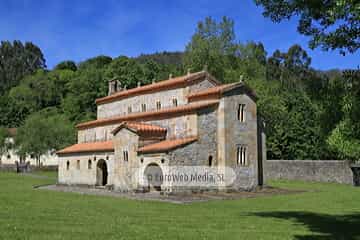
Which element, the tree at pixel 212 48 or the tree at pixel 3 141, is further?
the tree at pixel 3 141

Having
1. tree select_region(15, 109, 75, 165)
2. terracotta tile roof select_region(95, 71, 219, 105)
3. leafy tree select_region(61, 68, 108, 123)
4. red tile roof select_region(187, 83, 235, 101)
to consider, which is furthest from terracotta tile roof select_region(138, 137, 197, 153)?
leafy tree select_region(61, 68, 108, 123)

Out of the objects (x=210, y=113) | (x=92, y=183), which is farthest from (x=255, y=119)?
(x=92, y=183)

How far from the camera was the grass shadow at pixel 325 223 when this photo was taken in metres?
14.3

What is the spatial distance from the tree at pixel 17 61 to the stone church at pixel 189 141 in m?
101

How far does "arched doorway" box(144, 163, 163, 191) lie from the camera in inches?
1281

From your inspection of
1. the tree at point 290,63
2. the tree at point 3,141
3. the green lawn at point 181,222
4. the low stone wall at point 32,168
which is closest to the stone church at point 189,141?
the green lawn at point 181,222

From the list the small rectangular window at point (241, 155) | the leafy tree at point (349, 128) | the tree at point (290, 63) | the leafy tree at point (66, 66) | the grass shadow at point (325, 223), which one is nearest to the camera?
the leafy tree at point (349, 128)

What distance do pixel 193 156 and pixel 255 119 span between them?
24.1ft

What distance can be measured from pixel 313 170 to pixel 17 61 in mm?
114889

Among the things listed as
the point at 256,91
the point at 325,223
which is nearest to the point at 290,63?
the point at 256,91

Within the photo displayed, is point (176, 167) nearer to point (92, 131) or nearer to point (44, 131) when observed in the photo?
point (92, 131)

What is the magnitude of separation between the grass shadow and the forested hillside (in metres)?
2.78

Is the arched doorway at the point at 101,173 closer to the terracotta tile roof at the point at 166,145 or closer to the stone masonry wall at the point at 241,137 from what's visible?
the terracotta tile roof at the point at 166,145

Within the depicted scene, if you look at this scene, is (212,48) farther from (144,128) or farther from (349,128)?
(349,128)
